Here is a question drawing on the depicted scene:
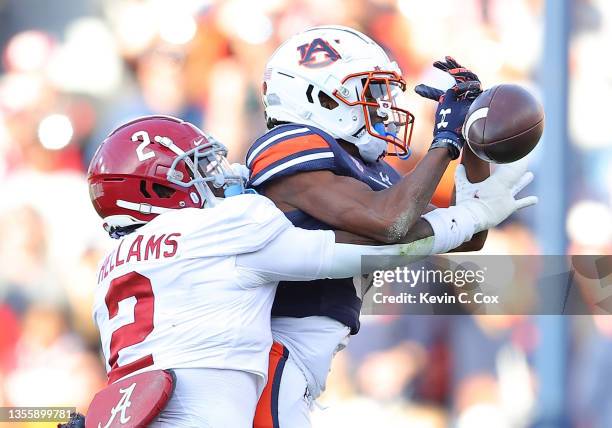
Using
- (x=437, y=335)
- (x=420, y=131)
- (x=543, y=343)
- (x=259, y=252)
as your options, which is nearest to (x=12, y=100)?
(x=420, y=131)

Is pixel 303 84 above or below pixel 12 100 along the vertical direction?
below

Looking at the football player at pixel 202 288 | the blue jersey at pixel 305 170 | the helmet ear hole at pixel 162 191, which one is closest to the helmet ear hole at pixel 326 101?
the blue jersey at pixel 305 170

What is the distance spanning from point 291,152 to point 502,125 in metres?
0.51

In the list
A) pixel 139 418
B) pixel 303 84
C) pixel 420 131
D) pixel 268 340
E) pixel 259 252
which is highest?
pixel 420 131

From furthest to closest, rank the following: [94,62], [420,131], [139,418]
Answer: [94,62]
[420,131]
[139,418]

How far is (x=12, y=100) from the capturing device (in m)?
5.50

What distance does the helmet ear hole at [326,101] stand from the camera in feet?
9.13

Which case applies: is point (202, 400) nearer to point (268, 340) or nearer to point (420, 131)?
point (268, 340)

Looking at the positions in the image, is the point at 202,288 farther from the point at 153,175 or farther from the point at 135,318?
the point at 153,175

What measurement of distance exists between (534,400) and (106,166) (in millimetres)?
2527

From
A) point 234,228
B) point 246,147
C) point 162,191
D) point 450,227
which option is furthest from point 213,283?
point 246,147

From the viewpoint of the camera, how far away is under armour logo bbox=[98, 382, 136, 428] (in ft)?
7.84

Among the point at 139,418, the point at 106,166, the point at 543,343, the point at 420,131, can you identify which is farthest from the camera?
the point at 420,131

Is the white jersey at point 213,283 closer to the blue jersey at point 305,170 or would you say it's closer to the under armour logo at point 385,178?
the blue jersey at point 305,170
